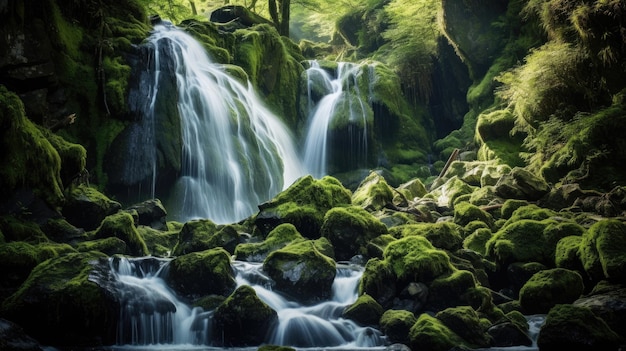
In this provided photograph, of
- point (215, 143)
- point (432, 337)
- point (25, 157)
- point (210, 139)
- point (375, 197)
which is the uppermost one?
point (25, 157)

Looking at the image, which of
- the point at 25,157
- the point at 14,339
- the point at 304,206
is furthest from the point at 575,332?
the point at 25,157

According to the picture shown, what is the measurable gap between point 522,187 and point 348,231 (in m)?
5.83

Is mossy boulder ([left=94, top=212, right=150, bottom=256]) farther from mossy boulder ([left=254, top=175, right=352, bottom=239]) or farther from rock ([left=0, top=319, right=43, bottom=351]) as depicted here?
rock ([left=0, top=319, right=43, bottom=351])

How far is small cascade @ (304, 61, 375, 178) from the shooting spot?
75.0 ft

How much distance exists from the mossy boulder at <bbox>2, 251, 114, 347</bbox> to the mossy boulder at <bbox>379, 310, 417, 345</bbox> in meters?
3.77

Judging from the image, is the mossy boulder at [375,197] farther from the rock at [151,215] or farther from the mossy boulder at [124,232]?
the mossy boulder at [124,232]

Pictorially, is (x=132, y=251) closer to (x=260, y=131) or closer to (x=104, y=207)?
(x=104, y=207)

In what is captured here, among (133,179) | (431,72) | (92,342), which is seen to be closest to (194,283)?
(92,342)

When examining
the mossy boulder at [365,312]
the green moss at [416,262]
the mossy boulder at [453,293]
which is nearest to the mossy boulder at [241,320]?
the mossy boulder at [365,312]

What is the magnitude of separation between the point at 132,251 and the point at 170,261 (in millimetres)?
1849

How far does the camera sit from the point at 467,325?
293 inches

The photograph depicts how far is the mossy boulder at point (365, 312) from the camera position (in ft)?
27.3

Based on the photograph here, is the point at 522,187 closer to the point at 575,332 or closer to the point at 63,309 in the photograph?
the point at 575,332

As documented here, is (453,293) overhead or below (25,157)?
below
